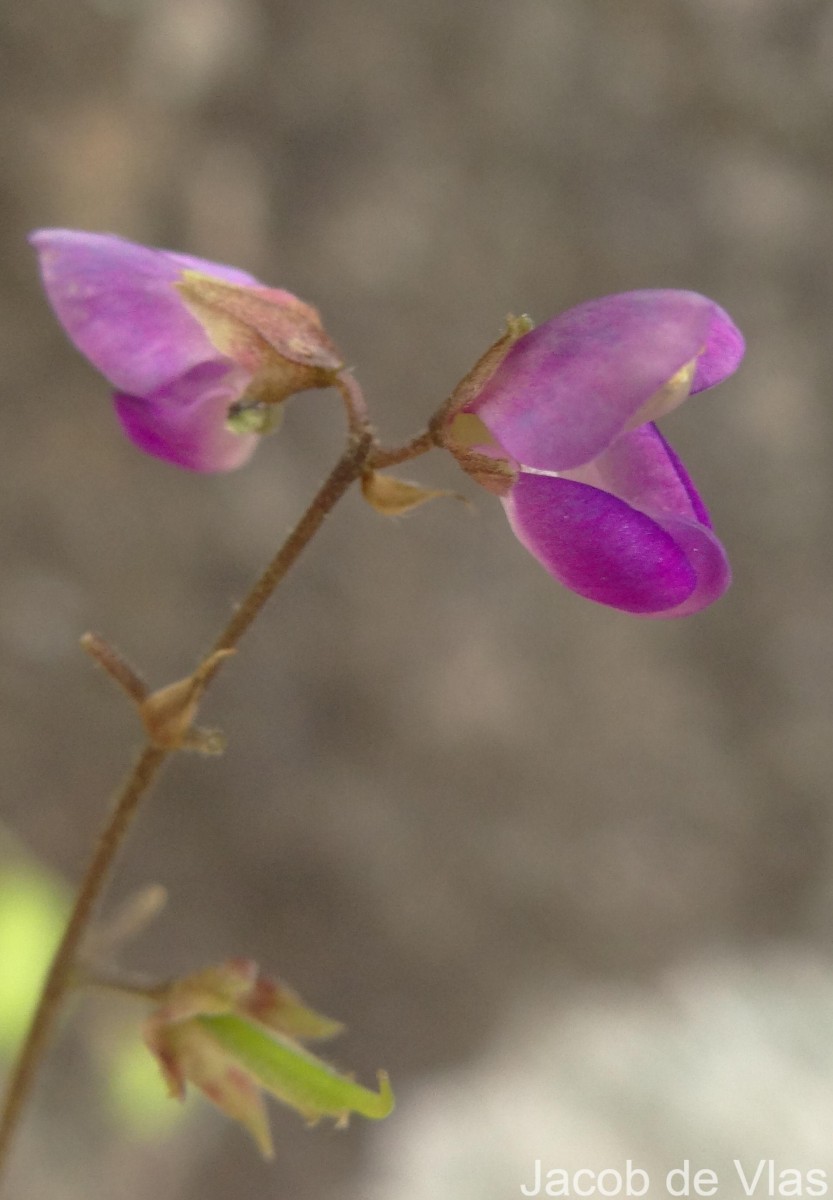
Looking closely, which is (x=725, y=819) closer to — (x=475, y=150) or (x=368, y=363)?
(x=368, y=363)

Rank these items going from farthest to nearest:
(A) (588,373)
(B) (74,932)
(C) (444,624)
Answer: (C) (444,624)
(B) (74,932)
(A) (588,373)

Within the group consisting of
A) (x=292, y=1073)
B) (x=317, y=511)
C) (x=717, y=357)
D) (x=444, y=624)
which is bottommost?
(x=292, y=1073)

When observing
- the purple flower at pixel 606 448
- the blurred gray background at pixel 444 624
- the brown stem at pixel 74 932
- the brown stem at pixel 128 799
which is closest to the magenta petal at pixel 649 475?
the purple flower at pixel 606 448

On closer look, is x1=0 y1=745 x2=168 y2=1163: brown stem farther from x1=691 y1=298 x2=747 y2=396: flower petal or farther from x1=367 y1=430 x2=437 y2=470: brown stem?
x1=691 y1=298 x2=747 y2=396: flower petal

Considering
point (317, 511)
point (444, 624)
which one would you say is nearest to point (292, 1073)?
point (317, 511)

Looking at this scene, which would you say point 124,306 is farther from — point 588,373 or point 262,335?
point 588,373

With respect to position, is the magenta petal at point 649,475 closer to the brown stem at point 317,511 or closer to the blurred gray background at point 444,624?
the brown stem at point 317,511
